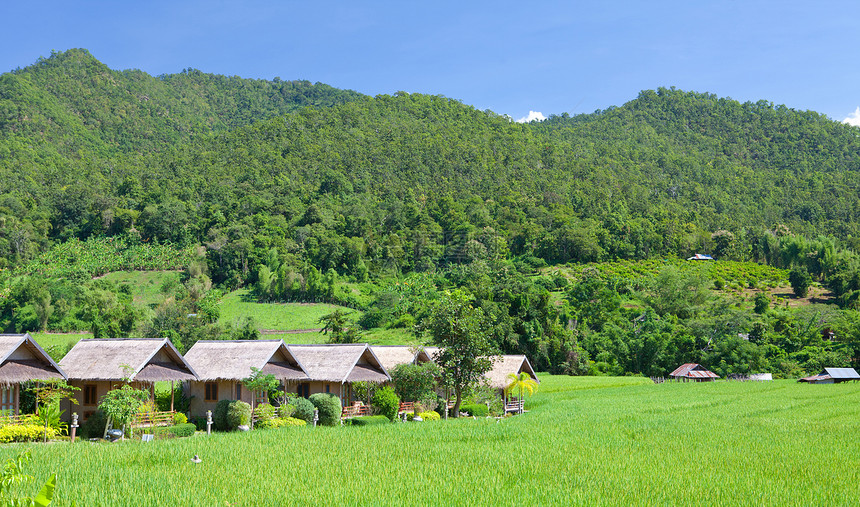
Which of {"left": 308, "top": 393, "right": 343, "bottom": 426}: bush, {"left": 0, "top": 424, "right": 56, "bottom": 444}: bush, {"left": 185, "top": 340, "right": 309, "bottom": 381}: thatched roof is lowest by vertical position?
{"left": 308, "top": 393, "right": 343, "bottom": 426}: bush

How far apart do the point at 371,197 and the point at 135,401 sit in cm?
10247

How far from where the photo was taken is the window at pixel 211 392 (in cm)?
2625

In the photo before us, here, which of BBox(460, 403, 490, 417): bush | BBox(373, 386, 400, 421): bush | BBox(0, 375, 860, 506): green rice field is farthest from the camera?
BBox(460, 403, 490, 417): bush

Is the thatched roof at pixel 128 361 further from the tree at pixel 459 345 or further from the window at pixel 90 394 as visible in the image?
the tree at pixel 459 345

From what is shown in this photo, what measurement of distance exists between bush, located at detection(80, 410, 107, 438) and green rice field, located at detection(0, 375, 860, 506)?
413 centimetres

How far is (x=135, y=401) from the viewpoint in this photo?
20953 millimetres

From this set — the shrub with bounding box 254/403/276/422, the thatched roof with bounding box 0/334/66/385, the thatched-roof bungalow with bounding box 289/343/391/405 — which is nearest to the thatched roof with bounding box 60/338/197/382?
the thatched roof with bounding box 0/334/66/385

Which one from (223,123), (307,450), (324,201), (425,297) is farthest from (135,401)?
(223,123)

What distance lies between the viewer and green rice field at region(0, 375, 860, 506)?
37.8 ft

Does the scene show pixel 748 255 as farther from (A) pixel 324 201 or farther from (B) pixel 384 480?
(B) pixel 384 480

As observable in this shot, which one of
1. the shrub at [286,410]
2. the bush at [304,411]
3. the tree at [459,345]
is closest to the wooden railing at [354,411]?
the bush at [304,411]

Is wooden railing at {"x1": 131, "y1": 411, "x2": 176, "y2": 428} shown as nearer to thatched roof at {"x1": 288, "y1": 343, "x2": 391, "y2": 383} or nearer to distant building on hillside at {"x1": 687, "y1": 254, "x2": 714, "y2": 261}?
thatched roof at {"x1": 288, "y1": 343, "x2": 391, "y2": 383}

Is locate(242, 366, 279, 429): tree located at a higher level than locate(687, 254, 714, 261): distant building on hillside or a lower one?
lower

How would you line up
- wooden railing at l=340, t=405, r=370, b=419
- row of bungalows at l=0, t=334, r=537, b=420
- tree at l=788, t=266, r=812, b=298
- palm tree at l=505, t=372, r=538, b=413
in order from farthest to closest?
tree at l=788, t=266, r=812, b=298 < palm tree at l=505, t=372, r=538, b=413 < wooden railing at l=340, t=405, r=370, b=419 < row of bungalows at l=0, t=334, r=537, b=420
